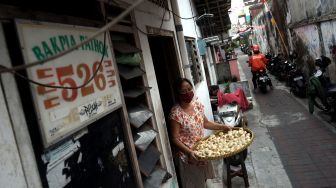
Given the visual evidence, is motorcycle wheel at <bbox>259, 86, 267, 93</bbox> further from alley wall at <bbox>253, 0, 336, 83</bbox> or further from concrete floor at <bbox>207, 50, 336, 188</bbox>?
concrete floor at <bbox>207, 50, 336, 188</bbox>

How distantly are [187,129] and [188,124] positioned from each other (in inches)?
2.8

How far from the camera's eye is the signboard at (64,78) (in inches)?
80.7

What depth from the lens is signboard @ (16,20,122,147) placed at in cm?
205

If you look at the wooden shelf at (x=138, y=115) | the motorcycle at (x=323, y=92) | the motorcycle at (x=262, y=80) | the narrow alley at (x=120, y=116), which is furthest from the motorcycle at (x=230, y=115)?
the motorcycle at (x=262, y=80)

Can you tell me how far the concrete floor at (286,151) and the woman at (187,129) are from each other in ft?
3.98

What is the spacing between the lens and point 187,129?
15.5 feet

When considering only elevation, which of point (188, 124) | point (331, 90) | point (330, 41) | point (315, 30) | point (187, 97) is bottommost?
point (331, 90)

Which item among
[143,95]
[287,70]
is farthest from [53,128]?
[287,70]

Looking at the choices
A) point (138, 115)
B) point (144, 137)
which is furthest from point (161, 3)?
point (144, 137)

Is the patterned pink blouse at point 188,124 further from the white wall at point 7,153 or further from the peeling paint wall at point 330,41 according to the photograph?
the peeling paint wall at point 330,41

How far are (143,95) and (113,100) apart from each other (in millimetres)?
1059

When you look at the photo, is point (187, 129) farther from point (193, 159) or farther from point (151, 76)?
point (151, 76)

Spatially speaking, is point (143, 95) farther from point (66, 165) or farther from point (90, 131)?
point (66, 165)

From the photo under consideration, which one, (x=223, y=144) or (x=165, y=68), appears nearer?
(x=223, y=144)
